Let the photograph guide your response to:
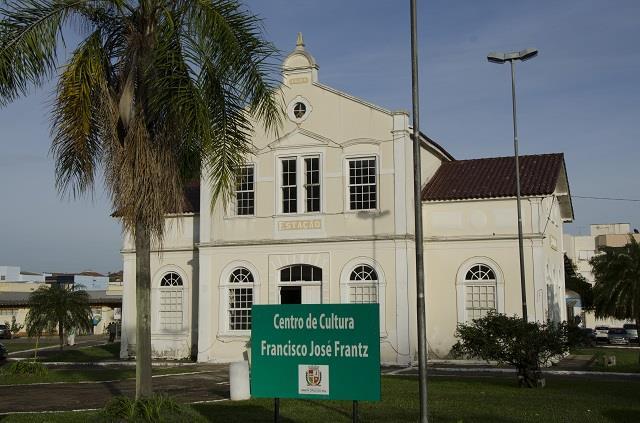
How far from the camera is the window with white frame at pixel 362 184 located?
27.3 m

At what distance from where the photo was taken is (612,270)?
28.7 metres

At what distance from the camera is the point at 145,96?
42.1 ft

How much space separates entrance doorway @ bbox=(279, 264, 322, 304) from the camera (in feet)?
90.9

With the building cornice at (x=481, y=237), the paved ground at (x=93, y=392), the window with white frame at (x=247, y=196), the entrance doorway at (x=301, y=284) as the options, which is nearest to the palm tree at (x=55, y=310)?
the window with white frame at (x=247, y=196)

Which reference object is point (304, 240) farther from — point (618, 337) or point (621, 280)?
point (618, 337)

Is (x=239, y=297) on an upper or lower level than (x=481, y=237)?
lower

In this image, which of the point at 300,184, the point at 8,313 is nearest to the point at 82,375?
the point at 300,184

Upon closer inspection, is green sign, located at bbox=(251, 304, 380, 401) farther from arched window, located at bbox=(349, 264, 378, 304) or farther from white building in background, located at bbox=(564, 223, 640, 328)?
white building in background, located at bbox=(564, 223, 640, 328)

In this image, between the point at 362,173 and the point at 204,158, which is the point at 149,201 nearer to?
the point at 204,158

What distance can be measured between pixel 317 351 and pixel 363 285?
17.1m

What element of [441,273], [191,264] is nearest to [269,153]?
[191,264]

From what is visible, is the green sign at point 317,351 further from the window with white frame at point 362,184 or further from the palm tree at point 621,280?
the palm tree at point 621,280

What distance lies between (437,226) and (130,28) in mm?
16826

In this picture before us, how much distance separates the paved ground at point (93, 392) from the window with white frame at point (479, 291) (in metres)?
8.73
